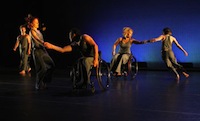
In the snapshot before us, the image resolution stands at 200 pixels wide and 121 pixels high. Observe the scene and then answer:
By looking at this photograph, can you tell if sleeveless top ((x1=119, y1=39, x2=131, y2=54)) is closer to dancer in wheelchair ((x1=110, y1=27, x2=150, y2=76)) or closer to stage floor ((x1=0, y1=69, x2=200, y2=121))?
dancer in wheelchair ((x1=110, y1=27, x2=150, y2=76))

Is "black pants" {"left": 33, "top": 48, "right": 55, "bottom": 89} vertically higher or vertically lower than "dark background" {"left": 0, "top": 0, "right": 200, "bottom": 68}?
lower

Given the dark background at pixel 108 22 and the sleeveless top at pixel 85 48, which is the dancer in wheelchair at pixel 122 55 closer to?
the sleeveless top at pixel 85 48

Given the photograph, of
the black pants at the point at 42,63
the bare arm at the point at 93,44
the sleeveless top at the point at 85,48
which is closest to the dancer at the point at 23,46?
the black pants at the point at 42,63

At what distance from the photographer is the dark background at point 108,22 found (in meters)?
11.7

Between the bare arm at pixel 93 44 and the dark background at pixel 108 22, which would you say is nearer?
the bare arm at pixel 93 44

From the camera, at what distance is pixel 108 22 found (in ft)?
42.5

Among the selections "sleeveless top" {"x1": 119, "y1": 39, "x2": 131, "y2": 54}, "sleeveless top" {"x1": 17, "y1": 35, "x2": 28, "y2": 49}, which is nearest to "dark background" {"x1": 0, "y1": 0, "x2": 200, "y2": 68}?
"sleeveless top" {"x1": 17, "y1": 35, "x2": 28, "y2": 49}

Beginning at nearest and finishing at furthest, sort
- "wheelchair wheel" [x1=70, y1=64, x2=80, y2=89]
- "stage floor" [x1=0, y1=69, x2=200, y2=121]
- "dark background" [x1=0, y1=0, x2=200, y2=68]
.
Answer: "stage floor" [x1=0, y1=69, x2=200, y2=121] < "wheelchair wheel" [x1=70, y1=64, x2=80, y2=89] < "dark background" [x1=0, y1=0, x2=200, y2=68]

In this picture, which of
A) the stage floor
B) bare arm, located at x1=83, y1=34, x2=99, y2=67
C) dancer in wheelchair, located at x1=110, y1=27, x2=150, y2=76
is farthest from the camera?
dancer in wheelchair, located at x1=110, y1=27, x2=150, y2=76

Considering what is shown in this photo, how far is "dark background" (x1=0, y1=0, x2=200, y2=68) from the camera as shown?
38.3 feet

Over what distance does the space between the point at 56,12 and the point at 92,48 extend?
331 inches

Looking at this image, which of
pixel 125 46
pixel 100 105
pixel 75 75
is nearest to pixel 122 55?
pixel 125 46

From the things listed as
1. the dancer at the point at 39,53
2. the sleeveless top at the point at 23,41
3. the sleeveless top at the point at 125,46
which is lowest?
the dancer at the point at 39,53

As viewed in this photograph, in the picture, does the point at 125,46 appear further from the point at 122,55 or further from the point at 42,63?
the point at 42,63
